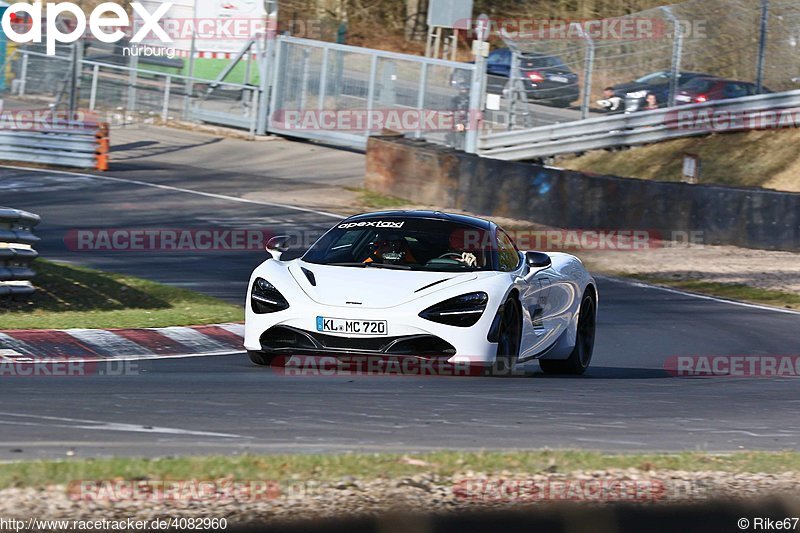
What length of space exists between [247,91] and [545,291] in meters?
24.4

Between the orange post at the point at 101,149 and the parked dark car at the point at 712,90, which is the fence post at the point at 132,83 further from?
the parked dark car at the point at 712,90

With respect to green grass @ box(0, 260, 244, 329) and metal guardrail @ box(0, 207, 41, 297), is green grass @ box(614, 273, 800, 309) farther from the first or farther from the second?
metal guardrail @ box(0, 207, 41, 297)

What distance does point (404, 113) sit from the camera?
30391 millimetres

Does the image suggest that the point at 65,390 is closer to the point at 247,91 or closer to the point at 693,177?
the point at 693,177

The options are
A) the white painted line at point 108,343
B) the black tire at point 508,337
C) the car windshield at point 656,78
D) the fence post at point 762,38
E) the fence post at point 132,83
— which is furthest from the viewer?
the fence post at point 132,83

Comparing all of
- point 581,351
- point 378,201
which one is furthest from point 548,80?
point 581,351

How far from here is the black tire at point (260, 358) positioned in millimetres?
8945

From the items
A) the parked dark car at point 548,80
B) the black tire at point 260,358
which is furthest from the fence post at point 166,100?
the black tire at point 260,358

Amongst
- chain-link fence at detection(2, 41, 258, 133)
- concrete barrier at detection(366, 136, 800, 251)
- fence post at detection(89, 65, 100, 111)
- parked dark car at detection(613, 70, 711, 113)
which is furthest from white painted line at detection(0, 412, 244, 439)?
fence post at detection(89, 65, 100, 111)

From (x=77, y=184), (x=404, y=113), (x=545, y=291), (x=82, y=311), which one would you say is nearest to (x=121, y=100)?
(x=404, y=113)

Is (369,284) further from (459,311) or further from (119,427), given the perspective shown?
(119,427)

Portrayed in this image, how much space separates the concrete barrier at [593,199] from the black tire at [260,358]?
11509mm

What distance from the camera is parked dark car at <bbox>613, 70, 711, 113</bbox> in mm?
26422

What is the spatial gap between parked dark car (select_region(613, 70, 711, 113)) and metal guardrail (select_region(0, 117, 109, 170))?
10.8 meters
